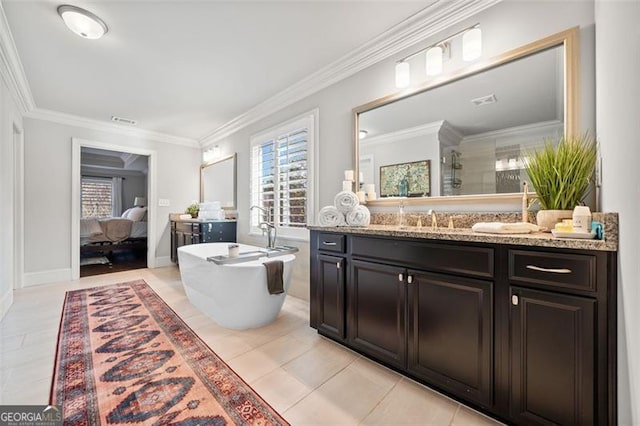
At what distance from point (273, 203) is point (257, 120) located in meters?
1.30

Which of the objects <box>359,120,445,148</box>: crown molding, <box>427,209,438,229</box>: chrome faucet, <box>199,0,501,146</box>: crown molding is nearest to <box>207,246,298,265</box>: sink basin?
<box>359,120,445,148</box>: crown molding

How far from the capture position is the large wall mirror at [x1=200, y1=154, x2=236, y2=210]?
4.57 m

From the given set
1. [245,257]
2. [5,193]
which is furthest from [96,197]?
[245,257]

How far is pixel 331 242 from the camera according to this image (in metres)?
2.14

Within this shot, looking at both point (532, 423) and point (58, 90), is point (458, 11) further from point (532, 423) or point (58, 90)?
point (58, 90)

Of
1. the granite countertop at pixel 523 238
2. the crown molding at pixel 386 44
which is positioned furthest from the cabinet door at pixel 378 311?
the crown molding at pixel 386 44

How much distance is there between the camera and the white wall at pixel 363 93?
1.46m

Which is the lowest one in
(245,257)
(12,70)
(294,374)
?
(294,374)

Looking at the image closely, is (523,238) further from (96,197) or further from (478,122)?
(96,197)

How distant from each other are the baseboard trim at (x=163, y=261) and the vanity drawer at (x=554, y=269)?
548 cm

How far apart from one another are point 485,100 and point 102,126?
5.41 metres

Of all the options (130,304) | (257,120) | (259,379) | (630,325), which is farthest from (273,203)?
(630,325)

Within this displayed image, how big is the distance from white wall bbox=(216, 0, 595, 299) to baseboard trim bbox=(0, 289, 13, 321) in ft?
8.41

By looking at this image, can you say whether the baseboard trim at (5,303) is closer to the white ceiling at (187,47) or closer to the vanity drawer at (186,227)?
the vanity drawer at (186,227)
